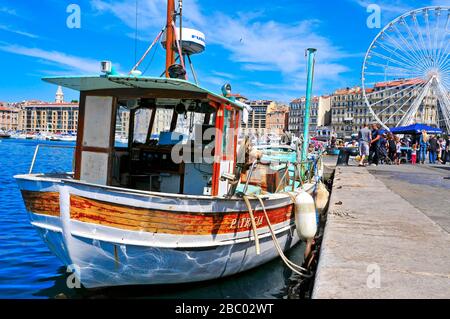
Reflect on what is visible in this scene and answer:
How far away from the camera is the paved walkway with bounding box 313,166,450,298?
3.61 m

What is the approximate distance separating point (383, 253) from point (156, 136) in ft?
14.8

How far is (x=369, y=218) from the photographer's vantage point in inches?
259

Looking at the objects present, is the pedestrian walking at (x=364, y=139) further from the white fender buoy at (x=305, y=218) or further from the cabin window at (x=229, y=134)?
the cabin window at (x=229, y=134)

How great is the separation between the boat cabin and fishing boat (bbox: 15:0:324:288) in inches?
0.7

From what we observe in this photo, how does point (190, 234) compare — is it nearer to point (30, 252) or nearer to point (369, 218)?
point (369, 218)

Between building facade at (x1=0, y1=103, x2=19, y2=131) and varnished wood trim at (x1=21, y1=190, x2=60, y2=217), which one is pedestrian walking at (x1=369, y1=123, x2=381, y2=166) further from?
building facade at (x1=0, y1=103, x2=19, y2=131)

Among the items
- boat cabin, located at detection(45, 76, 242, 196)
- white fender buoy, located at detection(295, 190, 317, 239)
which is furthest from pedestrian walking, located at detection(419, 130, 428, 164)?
boat cabin, located at detection(45, 76, 242, 196)

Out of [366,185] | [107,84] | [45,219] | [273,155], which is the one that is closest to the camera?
[45,219]

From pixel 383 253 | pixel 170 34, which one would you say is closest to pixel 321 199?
pixel 170 34

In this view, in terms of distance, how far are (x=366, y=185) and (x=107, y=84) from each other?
25.5 feet

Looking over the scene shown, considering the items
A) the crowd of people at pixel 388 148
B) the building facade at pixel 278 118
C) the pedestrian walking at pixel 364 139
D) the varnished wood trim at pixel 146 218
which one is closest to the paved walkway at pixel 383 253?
the varnished wood trim at pixel 146 218

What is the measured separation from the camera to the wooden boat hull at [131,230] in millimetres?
5273

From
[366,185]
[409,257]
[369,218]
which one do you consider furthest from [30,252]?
[366,185]

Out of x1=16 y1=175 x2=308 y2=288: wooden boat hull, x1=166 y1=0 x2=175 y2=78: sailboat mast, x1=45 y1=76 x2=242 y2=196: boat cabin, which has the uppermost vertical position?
x1=166 y1=0 x2=175 y2=78: sailboat mast
